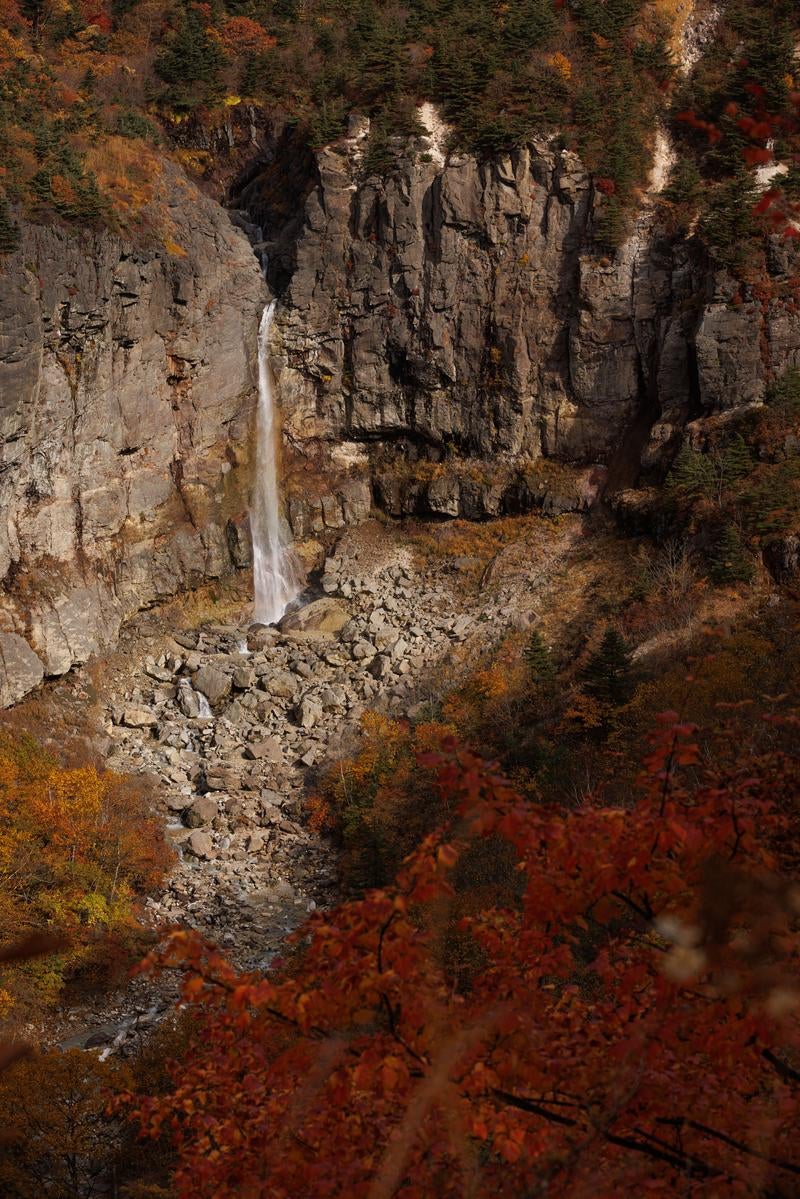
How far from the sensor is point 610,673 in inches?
1086

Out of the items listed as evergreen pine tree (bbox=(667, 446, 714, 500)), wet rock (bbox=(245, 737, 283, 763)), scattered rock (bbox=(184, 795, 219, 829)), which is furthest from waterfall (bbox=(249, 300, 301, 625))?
evergreen pine tree (bbox=(667, 446, 714, 500))

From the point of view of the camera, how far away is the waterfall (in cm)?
4088

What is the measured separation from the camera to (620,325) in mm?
40906

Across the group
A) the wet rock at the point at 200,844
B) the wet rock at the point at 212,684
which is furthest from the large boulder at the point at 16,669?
the wet rock at the point at 200,844

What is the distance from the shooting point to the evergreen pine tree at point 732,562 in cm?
3098

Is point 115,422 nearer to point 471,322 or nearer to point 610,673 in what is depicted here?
point 471,322

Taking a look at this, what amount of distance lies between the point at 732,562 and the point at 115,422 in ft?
76.6

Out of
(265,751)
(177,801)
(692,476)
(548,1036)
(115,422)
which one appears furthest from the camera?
(115,422)

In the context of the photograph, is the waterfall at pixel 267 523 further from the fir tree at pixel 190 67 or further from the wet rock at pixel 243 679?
the fir tree at pixel 190 67

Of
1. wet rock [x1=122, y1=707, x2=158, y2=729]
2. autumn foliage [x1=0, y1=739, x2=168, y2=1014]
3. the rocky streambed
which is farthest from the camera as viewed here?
wet rock [x1=122, y1=707, x2=158, y2=729]

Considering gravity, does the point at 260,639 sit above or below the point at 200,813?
above

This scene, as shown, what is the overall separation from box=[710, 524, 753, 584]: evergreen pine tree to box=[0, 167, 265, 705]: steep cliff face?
20289 millimetres

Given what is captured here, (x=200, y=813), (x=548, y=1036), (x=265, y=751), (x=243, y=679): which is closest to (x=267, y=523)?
(x=243, y=679)

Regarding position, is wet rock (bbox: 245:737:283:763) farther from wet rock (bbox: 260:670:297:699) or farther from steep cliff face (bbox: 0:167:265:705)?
steep cliff face (bbox: 0:167:265:705)
